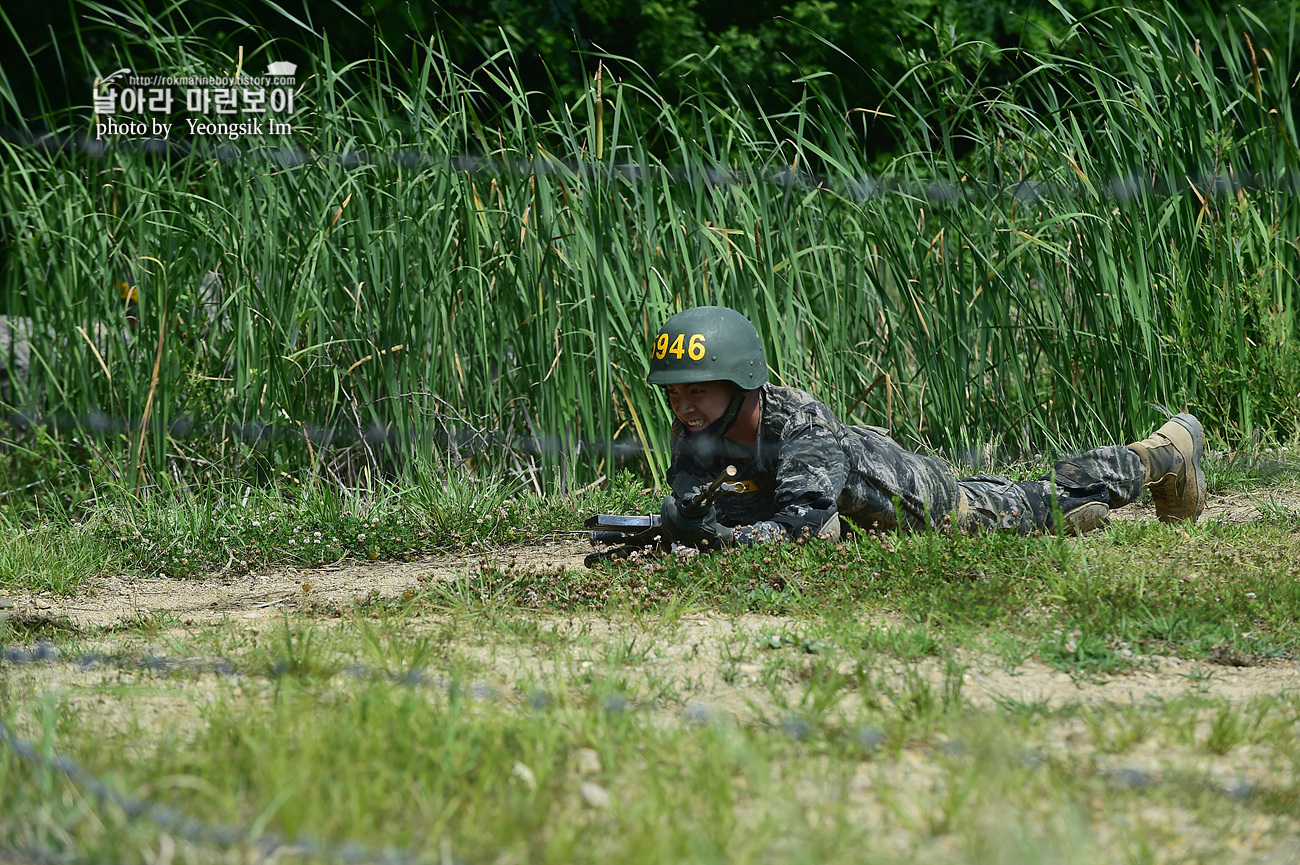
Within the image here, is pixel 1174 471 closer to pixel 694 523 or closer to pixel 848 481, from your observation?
pixel 848 481

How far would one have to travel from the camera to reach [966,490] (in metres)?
4.77

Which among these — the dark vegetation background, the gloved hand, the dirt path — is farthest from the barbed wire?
the dark vegetation background

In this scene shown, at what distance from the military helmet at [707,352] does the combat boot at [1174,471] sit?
1578mm

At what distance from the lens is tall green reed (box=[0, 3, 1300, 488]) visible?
5457mm

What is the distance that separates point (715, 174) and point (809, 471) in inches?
83.0

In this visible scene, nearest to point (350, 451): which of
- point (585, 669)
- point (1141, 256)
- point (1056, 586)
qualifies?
point (585, 669)

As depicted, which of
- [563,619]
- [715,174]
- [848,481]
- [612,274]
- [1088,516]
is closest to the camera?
[563,619]

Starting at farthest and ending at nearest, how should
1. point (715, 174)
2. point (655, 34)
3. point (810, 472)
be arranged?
point (655, 34) < point (715, 174) < point (810, 472)

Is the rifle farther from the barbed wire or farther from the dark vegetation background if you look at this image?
the dark vegetation background

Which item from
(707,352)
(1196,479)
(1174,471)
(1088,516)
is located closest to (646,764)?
(707,352)

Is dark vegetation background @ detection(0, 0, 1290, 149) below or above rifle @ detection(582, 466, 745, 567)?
above

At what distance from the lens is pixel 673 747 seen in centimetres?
236

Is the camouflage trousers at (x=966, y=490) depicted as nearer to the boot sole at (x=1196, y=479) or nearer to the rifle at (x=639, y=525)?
the boot sole at (x=1196, y=479)

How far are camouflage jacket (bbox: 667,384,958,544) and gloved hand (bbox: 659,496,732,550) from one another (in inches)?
4.4
